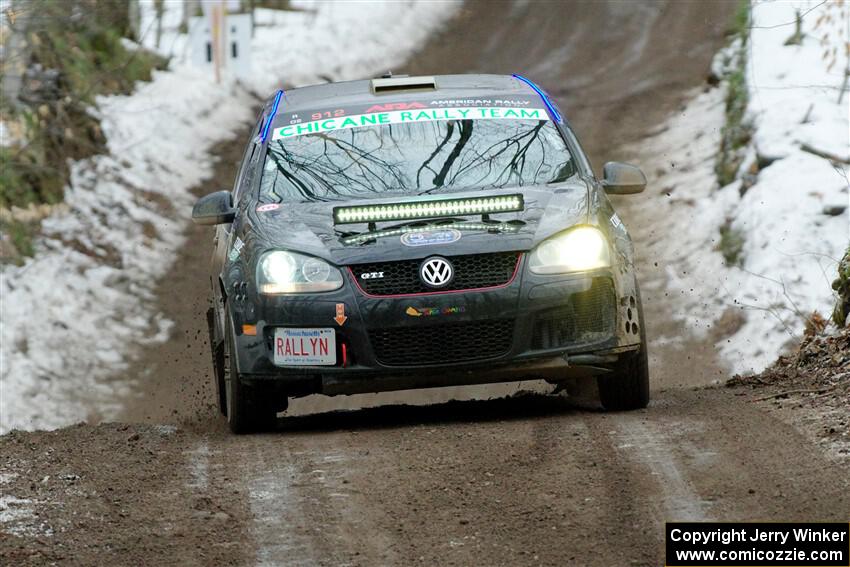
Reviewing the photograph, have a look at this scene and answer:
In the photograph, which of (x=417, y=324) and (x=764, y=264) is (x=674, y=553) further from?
(x=764, y=264)

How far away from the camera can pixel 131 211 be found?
19.4 metres

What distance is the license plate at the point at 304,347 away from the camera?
7.92m

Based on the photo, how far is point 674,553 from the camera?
5188 mm

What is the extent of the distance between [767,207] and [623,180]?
23.7ft

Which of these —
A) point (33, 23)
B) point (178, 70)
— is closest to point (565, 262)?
point (33, 23)

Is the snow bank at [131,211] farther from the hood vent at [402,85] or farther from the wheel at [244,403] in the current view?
the wheel at [244,403]

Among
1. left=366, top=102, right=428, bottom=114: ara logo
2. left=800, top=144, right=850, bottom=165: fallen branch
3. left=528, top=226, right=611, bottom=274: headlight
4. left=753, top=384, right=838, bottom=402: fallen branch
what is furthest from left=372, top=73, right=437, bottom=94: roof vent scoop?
left=800, top=144, right=850, bottom=165: fallen branch

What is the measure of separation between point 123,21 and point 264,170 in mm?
16956

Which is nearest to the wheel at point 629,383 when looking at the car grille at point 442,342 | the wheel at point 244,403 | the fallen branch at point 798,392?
the fallen branch at point 798,392

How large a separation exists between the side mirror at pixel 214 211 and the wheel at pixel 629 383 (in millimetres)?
2291

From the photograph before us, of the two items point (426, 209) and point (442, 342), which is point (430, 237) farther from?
point (442, 342)

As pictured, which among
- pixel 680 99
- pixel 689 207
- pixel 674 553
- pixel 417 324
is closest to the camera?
pixel 674 553

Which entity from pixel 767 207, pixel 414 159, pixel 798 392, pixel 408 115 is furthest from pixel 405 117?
pixel 767 207

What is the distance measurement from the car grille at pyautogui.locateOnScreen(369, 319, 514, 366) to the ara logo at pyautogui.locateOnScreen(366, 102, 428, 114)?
1.84m
